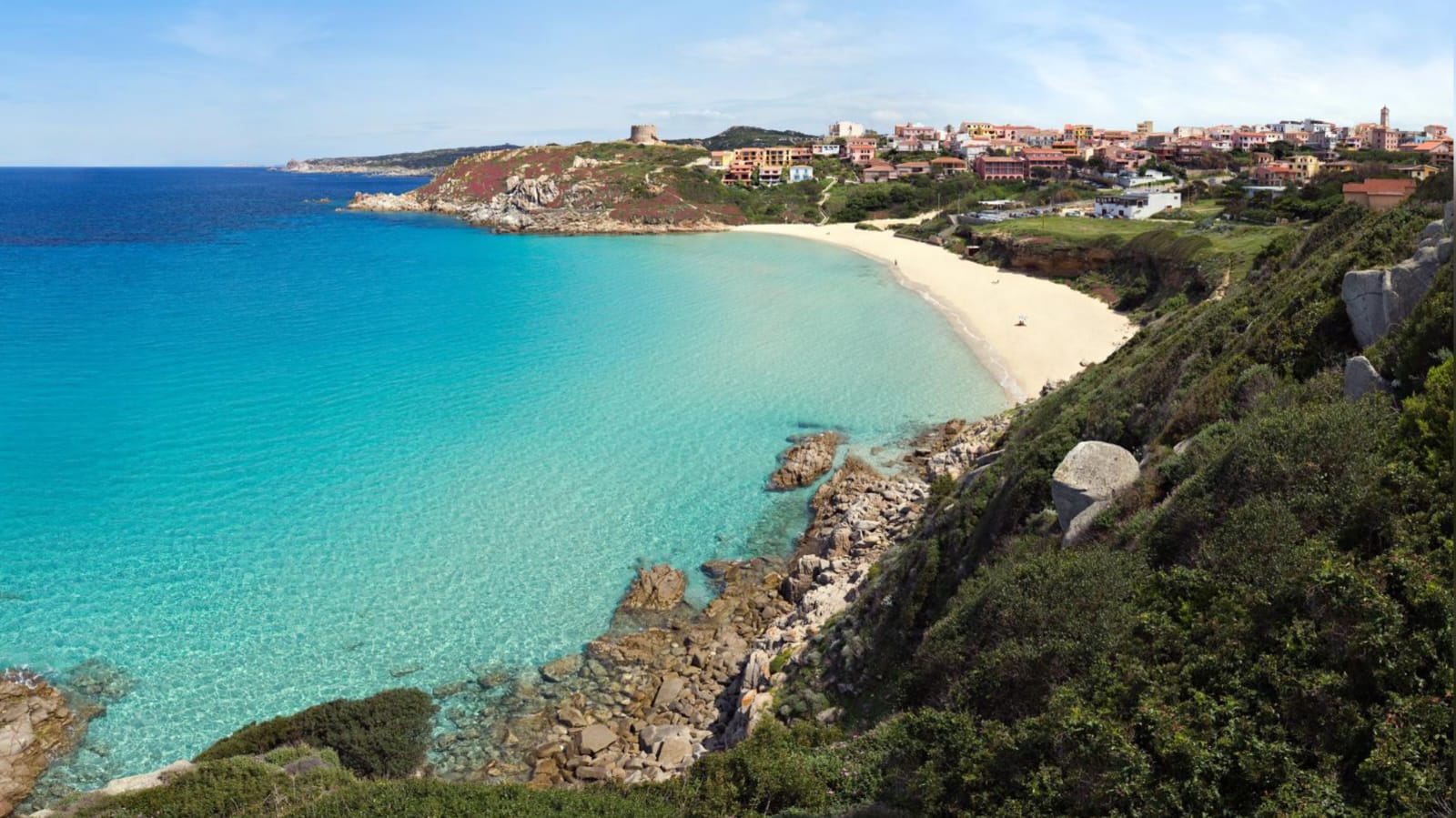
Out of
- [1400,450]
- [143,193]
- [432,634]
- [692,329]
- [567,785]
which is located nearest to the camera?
[1400,450]

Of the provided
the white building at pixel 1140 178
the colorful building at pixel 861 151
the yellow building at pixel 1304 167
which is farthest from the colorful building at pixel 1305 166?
the colorful building at pixel 861 151

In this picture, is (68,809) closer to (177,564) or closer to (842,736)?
(842,736)

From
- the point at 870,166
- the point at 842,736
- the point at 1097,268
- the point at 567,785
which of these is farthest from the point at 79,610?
the point at 870,166

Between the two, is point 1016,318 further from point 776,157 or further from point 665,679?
point 776,157

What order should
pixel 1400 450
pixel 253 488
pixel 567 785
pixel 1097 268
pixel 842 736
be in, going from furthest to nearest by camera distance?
pixel 1097 268, pixel 253 488, pixel 567 785, pixel 842 736, pixel 1400 450

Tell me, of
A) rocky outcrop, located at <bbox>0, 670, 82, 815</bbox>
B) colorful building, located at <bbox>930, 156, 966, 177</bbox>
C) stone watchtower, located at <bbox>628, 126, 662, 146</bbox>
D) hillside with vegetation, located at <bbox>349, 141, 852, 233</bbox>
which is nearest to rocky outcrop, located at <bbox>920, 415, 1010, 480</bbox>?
rocky outcrop, located at <bbox>0, 670, 82, 815</bbox>

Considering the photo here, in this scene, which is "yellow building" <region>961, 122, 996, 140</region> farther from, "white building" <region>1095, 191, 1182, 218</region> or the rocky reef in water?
the rocky reef in water
